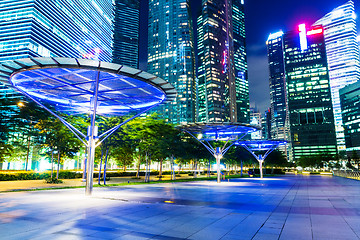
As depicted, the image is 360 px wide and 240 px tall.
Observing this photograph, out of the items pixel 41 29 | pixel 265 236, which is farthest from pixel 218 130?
pixel 41 29

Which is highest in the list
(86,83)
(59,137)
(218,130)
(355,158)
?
(86,83)

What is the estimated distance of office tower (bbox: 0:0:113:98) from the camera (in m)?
116

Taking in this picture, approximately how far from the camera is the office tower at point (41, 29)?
116m

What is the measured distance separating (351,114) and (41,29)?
21198 cm

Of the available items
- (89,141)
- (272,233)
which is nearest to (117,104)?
(89,141)

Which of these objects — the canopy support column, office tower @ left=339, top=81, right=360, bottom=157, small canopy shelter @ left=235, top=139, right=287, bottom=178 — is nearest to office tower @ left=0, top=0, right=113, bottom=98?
small canopy shelter @ left=235, top=139, right=287, bottom=178

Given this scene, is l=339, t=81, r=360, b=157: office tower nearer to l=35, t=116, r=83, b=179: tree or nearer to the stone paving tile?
l=35, t=116, r=83, b=179: tree

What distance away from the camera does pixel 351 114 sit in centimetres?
17938

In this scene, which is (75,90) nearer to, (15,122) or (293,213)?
(15,122)

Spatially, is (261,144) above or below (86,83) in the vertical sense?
below

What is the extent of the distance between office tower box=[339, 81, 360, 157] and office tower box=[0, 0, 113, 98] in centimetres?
18168

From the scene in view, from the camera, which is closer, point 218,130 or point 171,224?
point 171,224

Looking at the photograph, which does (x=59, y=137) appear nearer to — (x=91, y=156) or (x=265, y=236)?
(x=91, y=156)

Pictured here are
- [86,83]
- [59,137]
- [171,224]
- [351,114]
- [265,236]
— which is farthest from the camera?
[351,114]
